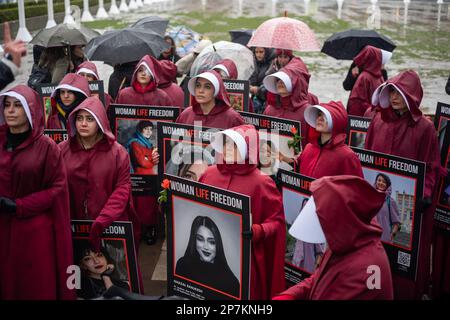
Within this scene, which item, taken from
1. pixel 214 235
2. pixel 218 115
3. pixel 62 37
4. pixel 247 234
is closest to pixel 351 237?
pixel 247 234

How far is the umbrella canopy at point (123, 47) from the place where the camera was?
9.77m

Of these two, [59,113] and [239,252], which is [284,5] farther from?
[239,252]

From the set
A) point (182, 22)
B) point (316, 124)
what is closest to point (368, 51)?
point (316, 124)

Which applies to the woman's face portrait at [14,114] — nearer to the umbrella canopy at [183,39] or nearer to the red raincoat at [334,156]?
the red raincoat at [334,156]

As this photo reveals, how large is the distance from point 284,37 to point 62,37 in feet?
11.0

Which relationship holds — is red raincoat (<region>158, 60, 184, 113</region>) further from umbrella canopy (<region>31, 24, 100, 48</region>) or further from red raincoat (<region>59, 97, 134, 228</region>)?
red raincoat (<region>59, 97, 134, 228</region>)

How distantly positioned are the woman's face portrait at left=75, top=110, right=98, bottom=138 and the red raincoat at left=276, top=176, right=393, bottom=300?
9.42ft

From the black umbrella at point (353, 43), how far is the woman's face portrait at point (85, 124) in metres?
6.60

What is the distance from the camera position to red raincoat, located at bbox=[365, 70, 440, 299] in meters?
6.38

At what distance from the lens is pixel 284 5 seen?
41.0m

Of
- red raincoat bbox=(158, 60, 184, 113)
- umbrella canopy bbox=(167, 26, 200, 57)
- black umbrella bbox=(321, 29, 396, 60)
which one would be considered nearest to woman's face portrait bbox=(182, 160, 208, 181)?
red raincoat bbox=(158, 60, 184, 113)

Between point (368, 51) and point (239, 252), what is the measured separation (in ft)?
18.6

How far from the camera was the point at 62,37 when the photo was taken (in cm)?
1033

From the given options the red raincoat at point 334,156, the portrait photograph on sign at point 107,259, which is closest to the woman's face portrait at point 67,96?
the portrait photograph on sign at point 107,259
